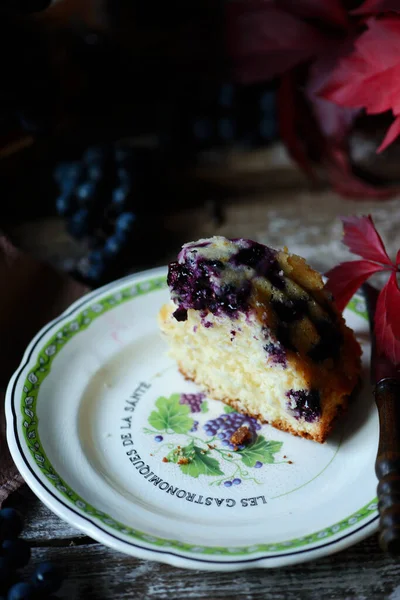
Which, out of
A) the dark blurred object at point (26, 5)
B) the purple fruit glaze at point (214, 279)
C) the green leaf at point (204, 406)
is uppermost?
A: the dark blurred object at point (26, 5)

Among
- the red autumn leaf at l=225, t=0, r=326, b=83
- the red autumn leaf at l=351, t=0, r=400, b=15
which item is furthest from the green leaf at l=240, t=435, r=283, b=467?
the red autumn leaf at l=225, t=0, r=326, b=83

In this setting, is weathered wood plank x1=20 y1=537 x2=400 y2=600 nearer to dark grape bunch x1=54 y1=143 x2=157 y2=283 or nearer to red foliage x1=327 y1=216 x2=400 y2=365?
red foliage x1=327 y1=216 x2=400 y2=365

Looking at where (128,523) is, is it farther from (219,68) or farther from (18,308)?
(219,68)

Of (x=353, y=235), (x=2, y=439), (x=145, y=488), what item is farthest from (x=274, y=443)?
(x=2, y=439)

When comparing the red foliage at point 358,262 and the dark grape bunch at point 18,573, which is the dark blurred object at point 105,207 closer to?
the red foliage at point 358,262

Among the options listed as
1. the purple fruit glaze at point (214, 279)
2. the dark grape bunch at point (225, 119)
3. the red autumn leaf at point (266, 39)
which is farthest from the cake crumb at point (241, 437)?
the dark grape bunch at point (225, 119)

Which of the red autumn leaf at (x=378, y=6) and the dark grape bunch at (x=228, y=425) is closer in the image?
the dark grape bunch at (x=228, y=425)

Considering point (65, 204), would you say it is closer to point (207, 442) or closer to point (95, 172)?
point (95, 172)

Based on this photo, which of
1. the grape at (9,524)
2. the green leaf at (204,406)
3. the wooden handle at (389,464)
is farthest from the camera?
the green leaf at (204,406)
